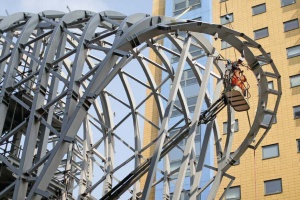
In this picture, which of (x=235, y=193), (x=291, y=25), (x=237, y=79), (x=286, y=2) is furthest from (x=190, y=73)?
(x=237, y=79)

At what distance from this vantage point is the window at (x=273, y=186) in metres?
43.4

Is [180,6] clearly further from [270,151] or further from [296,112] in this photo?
[270,151]

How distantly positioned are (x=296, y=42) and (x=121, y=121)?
67.9 feet

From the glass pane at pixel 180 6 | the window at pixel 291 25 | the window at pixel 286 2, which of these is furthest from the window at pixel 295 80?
the glass pane at pixel 180 6

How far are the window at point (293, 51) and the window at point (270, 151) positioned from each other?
347 inches

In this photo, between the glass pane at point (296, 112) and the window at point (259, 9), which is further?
the window at point (259, 9)

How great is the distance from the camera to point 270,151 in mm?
45531

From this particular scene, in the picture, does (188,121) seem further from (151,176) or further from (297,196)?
(297,196)

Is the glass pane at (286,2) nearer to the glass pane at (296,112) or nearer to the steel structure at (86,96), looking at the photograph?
the glass pane at (296,112)

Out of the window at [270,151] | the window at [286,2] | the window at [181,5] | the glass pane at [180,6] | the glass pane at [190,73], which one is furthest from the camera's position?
the glass pane at [180,6]

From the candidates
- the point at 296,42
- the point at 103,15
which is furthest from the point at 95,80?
the point at 296,42

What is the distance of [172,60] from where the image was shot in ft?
181

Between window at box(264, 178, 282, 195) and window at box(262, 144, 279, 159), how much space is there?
2.28 m

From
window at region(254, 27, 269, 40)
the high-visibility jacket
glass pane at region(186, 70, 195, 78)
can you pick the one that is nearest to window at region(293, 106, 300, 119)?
window at region(254, 27, 269, 40)
